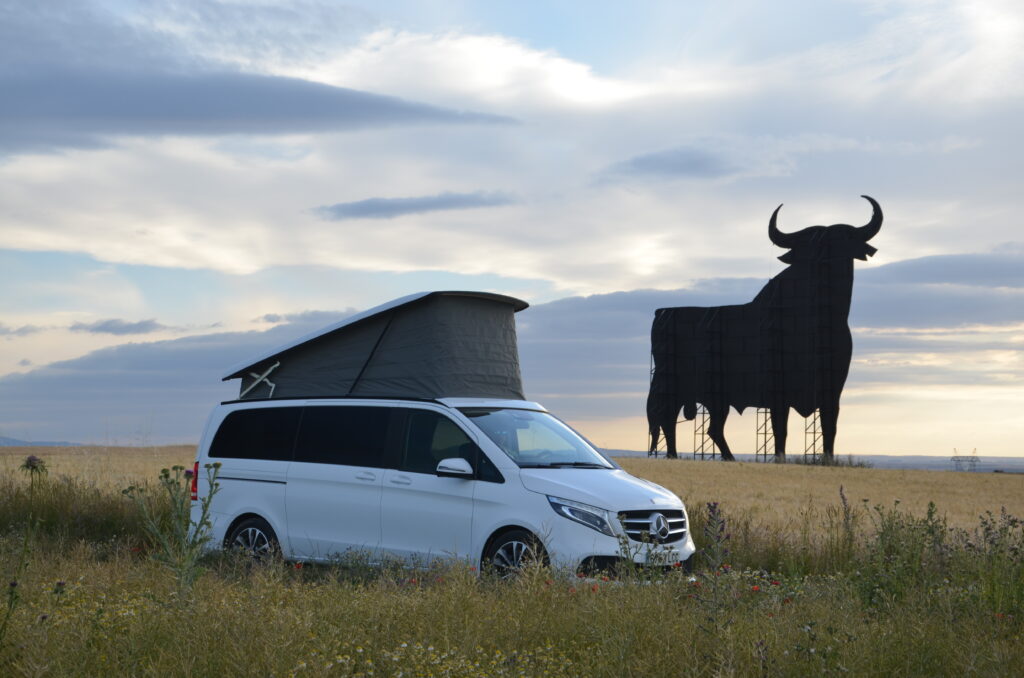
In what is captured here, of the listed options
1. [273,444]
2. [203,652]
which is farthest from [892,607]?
[273,444]

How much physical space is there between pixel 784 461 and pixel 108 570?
31.8 m

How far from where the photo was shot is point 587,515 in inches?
392

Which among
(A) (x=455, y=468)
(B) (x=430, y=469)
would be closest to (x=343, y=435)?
(B) (x=430, y=469)

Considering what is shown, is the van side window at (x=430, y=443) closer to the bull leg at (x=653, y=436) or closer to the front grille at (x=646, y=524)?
the front grille at (x=646, y=524)

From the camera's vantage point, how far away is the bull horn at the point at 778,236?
3797cm

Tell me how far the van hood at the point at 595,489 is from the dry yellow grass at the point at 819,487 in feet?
15.7

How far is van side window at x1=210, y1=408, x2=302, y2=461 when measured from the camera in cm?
1255

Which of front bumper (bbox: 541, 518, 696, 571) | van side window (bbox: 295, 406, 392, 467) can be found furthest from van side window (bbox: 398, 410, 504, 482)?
front bumper (bbox: 541, 518, 696, 571)

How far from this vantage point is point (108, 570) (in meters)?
9.26

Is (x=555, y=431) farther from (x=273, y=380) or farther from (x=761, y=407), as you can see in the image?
(x=761, y=407)

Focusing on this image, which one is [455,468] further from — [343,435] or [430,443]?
[343,435]

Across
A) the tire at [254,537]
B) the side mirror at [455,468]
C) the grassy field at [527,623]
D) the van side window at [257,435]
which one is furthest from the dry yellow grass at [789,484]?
the grassy field at [527,623]

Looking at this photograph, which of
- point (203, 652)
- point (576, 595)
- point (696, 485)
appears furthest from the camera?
point (696, 485)

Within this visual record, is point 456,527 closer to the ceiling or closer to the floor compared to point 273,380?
closer to the floor
